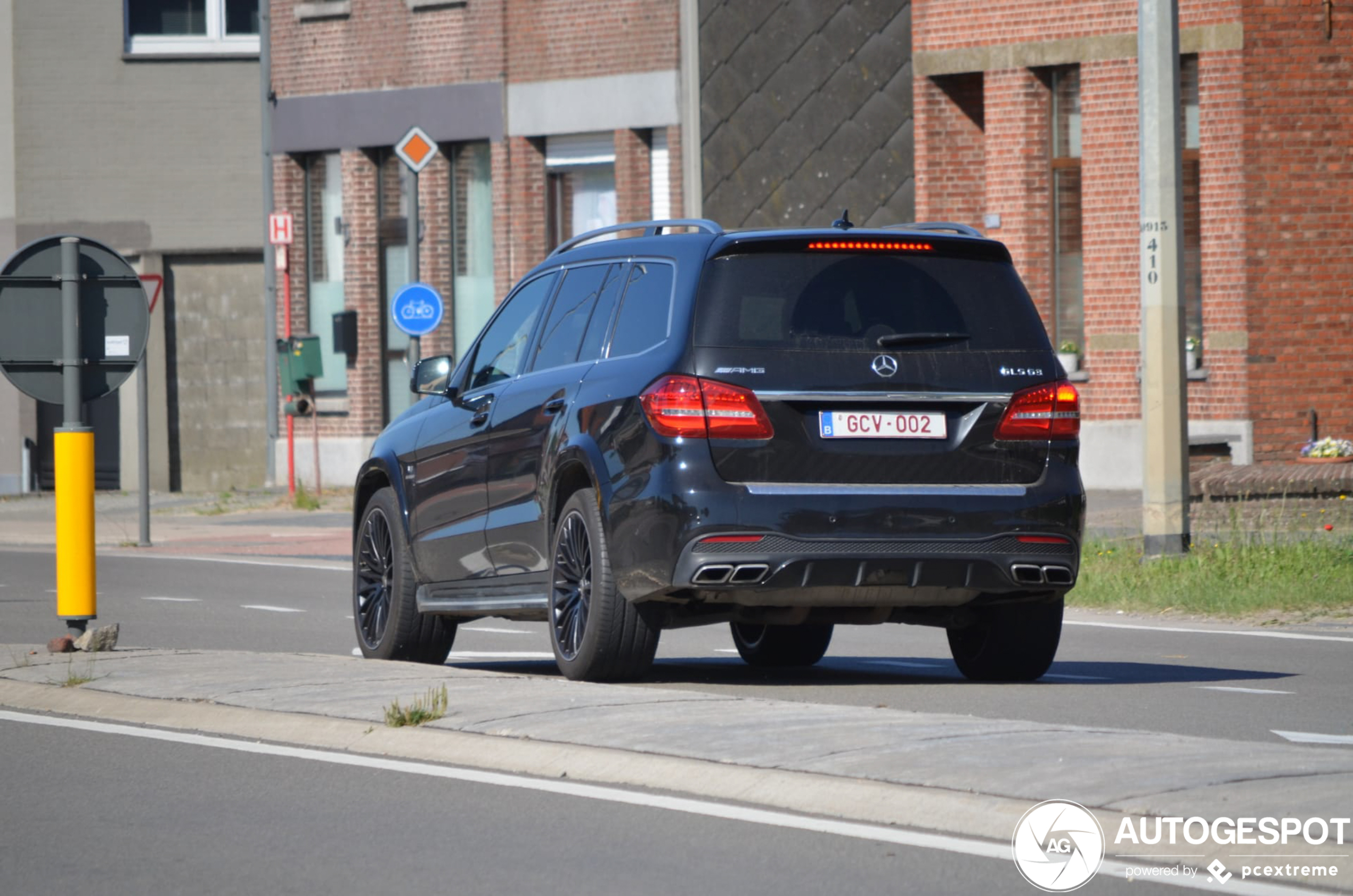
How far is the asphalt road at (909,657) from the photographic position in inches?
369

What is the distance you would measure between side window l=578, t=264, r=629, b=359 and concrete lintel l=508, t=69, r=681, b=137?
2109 cm

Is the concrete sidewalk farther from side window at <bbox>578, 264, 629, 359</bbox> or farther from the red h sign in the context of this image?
the red h sign

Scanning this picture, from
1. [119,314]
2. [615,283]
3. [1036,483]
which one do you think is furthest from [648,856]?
[119,314]

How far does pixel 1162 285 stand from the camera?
16719 mm

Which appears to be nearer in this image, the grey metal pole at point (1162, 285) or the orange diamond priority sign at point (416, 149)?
the grey metal pole at point (1162, 285)

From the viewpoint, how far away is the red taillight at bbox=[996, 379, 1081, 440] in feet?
31.1

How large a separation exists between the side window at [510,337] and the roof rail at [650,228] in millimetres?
203

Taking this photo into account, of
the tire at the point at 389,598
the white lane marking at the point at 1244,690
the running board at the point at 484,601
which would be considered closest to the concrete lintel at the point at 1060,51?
the tire at the point at 389,598

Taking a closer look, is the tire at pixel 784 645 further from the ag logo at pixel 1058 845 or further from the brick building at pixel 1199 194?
the brick building at pixel 1199 194

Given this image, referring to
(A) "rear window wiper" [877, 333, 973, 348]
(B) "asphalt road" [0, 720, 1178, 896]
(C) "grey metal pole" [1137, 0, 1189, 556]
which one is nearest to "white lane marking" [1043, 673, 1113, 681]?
(A) "rear window wiper" [877, 333, 973, 348]

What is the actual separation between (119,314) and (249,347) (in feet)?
84.3

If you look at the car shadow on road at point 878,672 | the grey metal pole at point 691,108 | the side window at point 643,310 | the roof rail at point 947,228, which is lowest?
the car shadow on road at point 878,672

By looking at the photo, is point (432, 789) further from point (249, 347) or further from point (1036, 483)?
point (249, 347)

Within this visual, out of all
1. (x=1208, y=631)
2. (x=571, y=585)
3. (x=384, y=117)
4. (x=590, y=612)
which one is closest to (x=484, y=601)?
(x=571, y=585)
